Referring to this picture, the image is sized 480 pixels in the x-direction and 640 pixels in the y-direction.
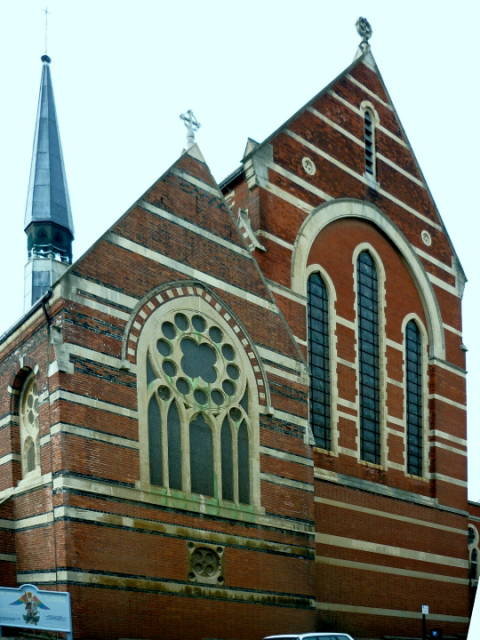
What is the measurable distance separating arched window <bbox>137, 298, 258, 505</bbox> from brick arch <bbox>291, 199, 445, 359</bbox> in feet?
16.5

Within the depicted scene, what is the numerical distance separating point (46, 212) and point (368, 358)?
15629 millimetres

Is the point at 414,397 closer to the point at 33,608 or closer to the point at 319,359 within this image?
the point at 319,359

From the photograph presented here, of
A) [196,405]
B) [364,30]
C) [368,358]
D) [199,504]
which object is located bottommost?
[199,504]

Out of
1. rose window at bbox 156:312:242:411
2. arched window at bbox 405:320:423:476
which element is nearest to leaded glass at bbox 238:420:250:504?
rose window at bbox 156:312:242:411

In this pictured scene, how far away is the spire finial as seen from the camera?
1286 inches

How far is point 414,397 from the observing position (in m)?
30.3

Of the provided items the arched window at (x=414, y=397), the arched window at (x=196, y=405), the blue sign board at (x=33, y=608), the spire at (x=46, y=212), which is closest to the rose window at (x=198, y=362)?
the arched window at (x=196, y=405)

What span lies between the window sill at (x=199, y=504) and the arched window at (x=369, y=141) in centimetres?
1324

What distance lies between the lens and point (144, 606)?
61.4 ft

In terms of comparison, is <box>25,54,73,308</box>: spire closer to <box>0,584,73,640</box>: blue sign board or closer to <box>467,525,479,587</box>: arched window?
<box>467,525,479,587</box>: arched window

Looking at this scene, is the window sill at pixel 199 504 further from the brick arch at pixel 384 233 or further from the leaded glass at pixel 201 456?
the brick arch at pixel 384 233

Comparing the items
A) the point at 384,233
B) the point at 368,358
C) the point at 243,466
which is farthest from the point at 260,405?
the point at 384,233

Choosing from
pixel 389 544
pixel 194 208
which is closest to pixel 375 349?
pixel 389 544

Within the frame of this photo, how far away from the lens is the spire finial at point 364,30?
32656mm
